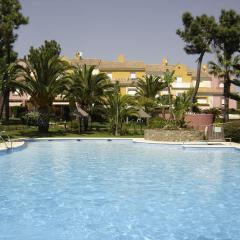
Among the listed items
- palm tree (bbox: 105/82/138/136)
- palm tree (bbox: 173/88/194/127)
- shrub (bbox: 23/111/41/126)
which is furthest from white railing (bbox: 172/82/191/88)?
palm tree (bbox: 173/88/194/127)

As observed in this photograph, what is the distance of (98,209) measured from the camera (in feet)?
35.0

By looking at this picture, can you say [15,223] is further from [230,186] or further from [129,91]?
[129,91]

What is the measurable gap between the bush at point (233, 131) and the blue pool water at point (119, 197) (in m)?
6.86

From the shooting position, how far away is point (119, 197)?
12.1 metres

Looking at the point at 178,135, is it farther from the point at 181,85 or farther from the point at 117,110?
the point at 181,85

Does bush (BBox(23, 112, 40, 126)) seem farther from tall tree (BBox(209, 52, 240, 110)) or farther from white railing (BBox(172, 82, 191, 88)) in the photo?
white railing (BBox(172, 82, 191, 88))

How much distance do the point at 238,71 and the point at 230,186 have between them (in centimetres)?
2890

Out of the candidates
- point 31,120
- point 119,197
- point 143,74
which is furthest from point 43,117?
point 143,74

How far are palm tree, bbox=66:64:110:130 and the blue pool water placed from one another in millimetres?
15043

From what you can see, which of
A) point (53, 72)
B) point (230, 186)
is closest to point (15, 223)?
point (230, 186)

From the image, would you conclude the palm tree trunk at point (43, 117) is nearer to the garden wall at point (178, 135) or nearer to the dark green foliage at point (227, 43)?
the garden wall at point (178, 135)

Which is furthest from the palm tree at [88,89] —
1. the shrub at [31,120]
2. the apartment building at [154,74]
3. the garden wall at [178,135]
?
the apartment building at [154,74]

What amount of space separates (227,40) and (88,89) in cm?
1600

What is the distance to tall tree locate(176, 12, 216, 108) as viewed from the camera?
1720 inches
